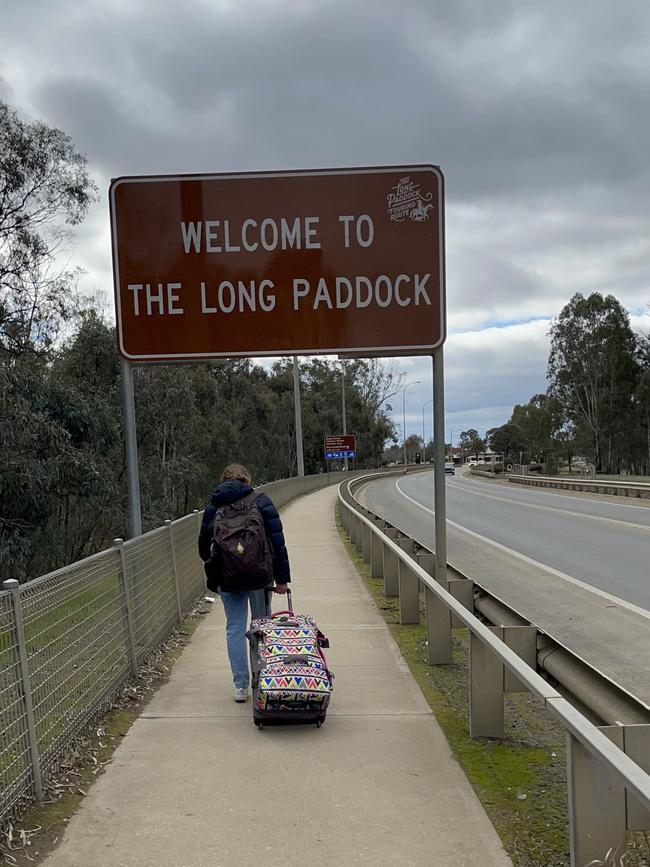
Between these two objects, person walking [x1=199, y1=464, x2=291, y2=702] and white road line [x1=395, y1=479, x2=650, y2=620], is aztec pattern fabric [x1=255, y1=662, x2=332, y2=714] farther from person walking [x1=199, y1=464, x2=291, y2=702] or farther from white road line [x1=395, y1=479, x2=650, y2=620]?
white road line [x1=395, y1=479, x2=650, y2=620]

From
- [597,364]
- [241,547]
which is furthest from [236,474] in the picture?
[597,364]

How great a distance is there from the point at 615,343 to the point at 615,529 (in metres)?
55.4

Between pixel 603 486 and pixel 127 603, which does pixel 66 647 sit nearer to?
pixel 127 603

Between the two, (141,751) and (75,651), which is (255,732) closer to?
(141,751)

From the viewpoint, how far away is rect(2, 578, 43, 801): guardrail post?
3834 mm

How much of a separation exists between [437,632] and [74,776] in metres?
3.14

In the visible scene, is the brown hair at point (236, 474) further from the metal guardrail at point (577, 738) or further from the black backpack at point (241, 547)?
the metal guardrail at point (577, 738)

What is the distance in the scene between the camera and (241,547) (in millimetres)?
5477

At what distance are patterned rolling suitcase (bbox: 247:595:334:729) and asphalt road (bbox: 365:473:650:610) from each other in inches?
233

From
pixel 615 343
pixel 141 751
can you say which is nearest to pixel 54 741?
pixel 141 751

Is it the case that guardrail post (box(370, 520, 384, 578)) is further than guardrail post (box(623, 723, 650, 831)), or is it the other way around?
guardrail post (box(370, 520, 384, 578))

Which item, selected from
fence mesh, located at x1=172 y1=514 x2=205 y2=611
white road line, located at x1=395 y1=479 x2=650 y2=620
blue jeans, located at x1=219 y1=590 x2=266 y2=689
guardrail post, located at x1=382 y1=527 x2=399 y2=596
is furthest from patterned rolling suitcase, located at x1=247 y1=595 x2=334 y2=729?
white road line, located at x1=395 y1=479 x2=650 y2=620

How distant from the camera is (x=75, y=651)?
15.6ft

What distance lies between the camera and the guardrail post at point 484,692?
4609mm
